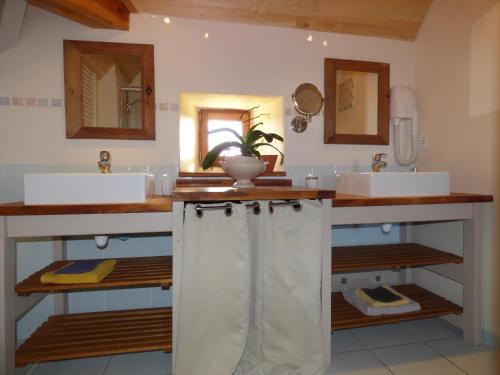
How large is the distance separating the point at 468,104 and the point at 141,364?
245 centimetres

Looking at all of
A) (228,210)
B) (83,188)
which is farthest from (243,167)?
(83,188)

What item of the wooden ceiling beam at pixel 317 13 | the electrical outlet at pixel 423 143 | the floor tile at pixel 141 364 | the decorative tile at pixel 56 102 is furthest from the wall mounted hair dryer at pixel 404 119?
the decorative tile at pixel 56 102

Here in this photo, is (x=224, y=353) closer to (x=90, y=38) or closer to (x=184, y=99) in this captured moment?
(x=184, y=99)

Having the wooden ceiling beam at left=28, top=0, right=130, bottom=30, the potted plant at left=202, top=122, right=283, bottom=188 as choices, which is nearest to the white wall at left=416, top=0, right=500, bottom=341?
the potted plant at left=202, top=122, right=283, bottom=188

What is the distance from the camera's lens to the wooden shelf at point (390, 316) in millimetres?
1691

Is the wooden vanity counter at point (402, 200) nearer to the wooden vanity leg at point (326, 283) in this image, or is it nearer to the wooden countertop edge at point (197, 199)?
the wooden countertop edge at point (197, 199)

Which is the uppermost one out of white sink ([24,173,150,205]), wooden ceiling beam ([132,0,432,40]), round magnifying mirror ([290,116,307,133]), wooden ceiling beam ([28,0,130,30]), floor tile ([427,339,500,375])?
wooden ceiling beam ([132,0,432,40])

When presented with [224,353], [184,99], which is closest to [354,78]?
[184,99]

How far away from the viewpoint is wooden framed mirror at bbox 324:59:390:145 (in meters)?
2.13

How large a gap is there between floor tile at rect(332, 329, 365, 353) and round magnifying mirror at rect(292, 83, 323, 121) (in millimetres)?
1443

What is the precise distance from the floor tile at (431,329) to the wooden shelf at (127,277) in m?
1.60

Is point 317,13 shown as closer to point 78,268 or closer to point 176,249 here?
point 176,249

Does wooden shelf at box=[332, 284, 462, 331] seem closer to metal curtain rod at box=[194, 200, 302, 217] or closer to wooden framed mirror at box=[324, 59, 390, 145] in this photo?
metal curtain rod at box=[194, 200, 302, 217]

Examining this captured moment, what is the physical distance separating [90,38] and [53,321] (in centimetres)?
169
